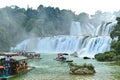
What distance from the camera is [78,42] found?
284 feet

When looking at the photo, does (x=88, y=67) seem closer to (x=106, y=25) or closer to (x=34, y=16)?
(x=106, y=25)

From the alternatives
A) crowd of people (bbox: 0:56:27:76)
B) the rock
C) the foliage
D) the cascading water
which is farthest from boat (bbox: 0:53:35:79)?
the cascading water

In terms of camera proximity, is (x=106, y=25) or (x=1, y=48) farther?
(x=1, y=48)

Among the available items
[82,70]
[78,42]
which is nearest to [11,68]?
[82,70]

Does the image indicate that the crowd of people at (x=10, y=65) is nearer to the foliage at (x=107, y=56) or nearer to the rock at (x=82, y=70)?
the rock at (x=82, y=70)

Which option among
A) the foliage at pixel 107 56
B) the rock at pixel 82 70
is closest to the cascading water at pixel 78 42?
the foliage at pixel 107 56

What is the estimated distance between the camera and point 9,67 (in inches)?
1321

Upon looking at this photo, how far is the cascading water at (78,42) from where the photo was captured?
75.1 metres

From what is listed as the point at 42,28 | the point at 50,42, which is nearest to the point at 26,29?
the point at 42,28

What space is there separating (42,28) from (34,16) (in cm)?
1582

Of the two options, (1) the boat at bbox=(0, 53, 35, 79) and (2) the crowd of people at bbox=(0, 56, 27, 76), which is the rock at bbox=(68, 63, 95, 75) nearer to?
(1) the boat at bbox=(0, 53, 35, 79)

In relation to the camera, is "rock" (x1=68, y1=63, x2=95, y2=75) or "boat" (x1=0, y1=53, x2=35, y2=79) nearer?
"boat" (x1=0, y1=53, x2=35, y2=79)

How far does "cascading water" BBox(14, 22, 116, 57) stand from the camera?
75062mm

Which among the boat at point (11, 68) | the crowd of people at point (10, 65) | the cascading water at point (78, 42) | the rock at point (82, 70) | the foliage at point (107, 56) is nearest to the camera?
the boat at point (11, 68)
